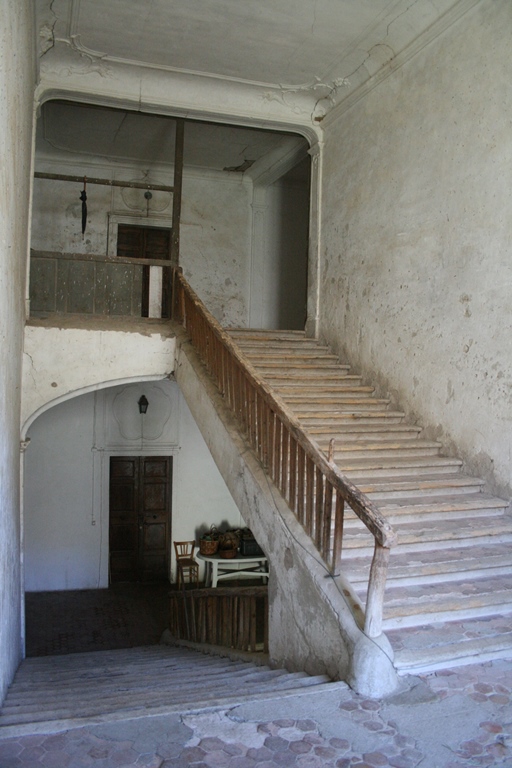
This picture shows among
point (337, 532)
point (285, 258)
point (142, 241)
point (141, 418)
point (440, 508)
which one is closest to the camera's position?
point (337, 532)

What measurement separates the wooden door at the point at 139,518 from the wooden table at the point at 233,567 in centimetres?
95

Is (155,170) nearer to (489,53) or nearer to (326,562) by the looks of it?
(489,53)

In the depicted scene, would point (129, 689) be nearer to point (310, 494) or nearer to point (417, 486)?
point (310, 494)

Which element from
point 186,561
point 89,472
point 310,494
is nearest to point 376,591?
point 310,494

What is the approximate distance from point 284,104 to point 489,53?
397 cm

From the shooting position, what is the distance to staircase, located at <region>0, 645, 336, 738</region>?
326cm

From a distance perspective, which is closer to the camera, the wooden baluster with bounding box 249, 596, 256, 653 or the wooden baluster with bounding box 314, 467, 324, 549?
the wooden baluster with bounding box 314, 467, 324, 549

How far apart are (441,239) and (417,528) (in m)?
3.29

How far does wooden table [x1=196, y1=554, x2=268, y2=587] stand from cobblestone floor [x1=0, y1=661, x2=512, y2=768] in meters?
8.18

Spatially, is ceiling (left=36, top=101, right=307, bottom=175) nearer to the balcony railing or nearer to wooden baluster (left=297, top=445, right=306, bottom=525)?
the balcony railing

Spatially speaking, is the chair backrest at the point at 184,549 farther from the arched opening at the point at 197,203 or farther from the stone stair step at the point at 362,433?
the stone stair step at the point at 362,433

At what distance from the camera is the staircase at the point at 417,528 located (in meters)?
4.05

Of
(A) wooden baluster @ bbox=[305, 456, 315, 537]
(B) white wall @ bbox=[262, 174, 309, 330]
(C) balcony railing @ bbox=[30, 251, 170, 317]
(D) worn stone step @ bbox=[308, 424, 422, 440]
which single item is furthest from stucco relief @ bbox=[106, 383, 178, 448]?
(A) wooden baluster @ bbox=[305, 456, 315, 537]

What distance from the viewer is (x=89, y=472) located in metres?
11.7
